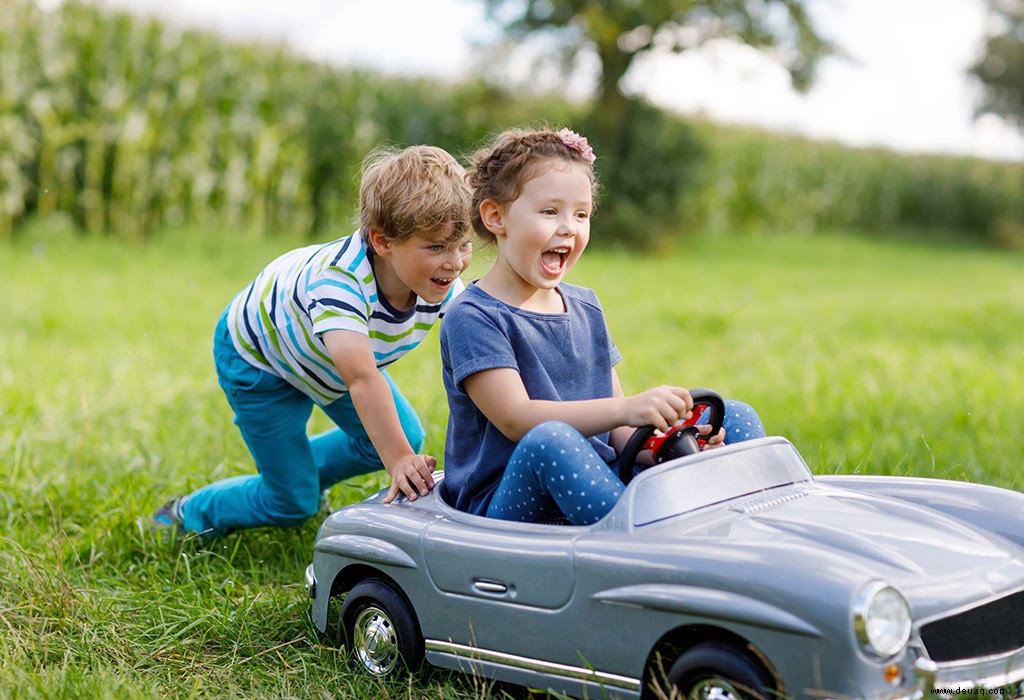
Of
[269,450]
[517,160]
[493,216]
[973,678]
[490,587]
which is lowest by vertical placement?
[269,450]

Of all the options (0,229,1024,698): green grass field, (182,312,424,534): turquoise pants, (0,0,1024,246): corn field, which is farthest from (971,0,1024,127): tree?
(182,312,424,534): turquoise pants

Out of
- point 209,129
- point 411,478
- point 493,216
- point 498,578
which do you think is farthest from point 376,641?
point 209,129

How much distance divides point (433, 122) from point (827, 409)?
13.4 meters

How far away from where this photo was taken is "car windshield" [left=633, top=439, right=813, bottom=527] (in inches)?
102

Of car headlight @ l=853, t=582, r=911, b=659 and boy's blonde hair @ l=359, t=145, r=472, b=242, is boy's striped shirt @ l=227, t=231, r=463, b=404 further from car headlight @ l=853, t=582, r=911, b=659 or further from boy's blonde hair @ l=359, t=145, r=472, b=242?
car headlight @ l=853, t=582, r=911, b=659

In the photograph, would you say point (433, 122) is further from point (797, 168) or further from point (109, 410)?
point (109, 410)

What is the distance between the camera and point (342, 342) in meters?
3.30

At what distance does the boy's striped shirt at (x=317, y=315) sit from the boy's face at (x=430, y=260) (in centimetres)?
12

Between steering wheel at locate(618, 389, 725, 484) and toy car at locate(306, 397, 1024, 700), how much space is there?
0.13 m

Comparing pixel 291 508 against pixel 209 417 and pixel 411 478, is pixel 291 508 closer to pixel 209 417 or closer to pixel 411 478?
pixel 411 478

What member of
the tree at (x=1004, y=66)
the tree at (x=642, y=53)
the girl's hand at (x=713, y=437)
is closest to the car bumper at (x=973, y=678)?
the girl's hand at (x=713, y=437)

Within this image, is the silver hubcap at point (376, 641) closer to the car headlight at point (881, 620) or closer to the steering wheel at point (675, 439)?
the steering wheel at point (675, 439)

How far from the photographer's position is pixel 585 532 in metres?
2.59

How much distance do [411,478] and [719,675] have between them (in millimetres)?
1175
